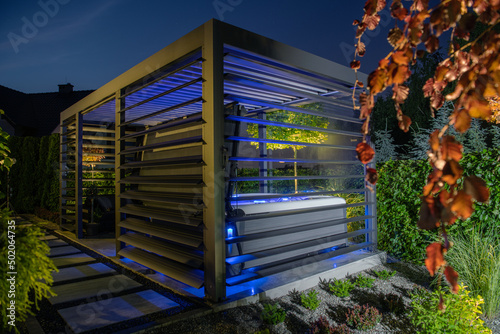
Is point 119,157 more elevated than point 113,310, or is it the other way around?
point 119,157

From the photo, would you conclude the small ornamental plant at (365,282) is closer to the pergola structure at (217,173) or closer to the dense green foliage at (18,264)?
the pergola structure at (217,173)

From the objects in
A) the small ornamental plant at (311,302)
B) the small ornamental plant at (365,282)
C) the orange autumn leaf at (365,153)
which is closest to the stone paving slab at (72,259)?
the small ornamental plant at (311,302)

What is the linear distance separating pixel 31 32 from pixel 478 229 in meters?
6.07

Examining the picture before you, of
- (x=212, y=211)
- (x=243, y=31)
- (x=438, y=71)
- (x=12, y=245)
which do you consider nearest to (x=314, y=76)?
(x=243, y=31)

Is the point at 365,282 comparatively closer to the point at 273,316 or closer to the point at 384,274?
the point at 384,274

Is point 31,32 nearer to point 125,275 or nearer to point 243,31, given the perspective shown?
point 243,31

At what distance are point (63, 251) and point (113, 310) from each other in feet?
9.70

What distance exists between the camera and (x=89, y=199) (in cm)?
663

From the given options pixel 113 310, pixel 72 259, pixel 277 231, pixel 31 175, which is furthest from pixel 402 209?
pixel 31 175

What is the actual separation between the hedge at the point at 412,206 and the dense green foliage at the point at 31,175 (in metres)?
8.90

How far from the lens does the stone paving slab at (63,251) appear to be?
5.04 meters

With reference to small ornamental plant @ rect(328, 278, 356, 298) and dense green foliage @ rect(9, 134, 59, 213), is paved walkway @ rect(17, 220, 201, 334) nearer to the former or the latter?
small ornamental plant @ rect(328, 278, 356, 298)

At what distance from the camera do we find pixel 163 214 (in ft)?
12.0

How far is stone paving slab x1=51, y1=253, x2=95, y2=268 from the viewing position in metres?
4.43
